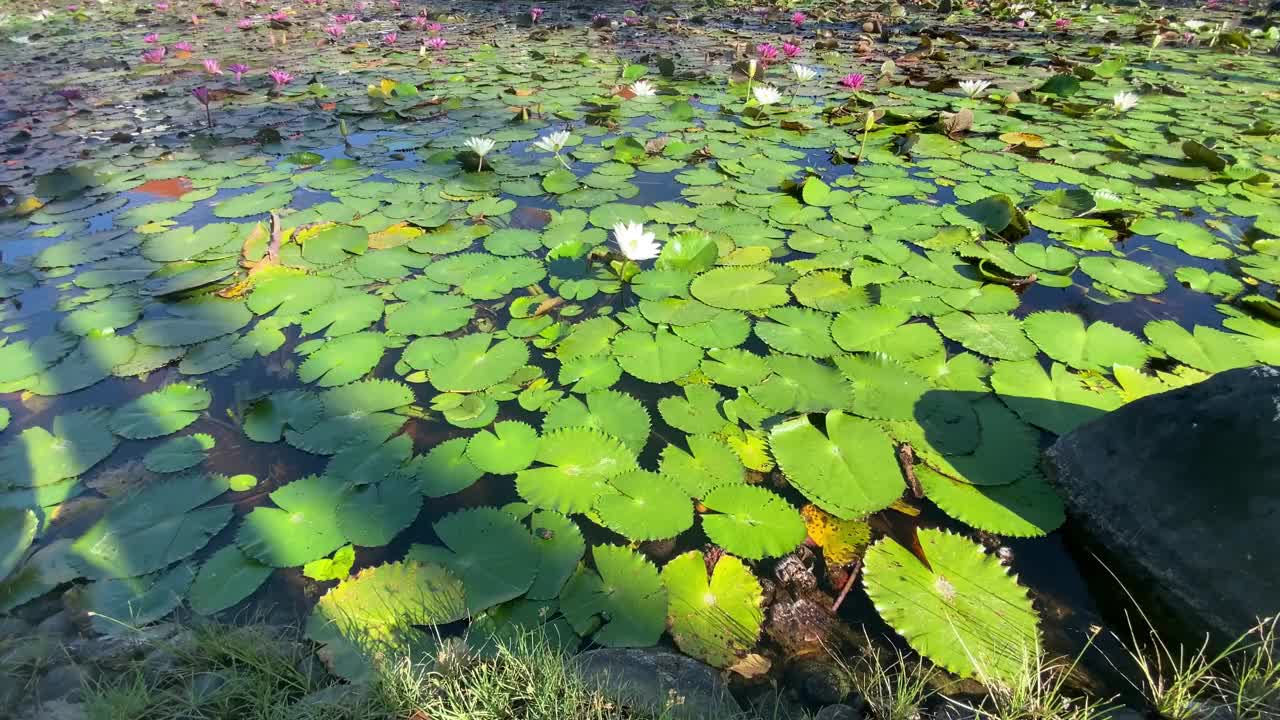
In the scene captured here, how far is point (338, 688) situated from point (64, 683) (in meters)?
0.63

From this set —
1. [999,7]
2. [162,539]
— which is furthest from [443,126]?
[999,7]

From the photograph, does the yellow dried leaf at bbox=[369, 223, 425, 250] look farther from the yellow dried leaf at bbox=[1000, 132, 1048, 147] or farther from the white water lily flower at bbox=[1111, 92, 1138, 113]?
the white water lily flower at bbox=[1111, 92, 1138, 113]

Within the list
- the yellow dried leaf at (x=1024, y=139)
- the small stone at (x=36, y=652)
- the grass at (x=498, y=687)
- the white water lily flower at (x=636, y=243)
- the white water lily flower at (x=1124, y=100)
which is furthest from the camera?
the white water lily flower at (x=1124, y=100)

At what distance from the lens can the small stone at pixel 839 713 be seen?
127 cm

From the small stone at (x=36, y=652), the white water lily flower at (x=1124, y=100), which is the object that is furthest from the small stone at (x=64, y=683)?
the white water lily flower at (x=1124, y=100)

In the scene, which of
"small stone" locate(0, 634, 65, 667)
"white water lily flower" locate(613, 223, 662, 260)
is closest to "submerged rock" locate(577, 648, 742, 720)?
"small stone" locate(0, 634, 65, 667)

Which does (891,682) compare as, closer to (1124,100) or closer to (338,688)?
(338,688)

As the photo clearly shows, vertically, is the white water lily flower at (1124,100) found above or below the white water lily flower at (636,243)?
above

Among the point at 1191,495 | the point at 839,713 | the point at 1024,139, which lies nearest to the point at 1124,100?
the point at 1024,139

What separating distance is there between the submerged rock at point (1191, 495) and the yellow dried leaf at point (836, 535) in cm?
63

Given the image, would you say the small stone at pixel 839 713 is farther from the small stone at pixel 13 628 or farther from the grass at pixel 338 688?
the small stone at pixel 13 628

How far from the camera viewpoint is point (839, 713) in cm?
128

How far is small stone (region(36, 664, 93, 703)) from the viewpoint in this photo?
127cm

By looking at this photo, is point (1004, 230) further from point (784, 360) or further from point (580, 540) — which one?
point (580, 540)
